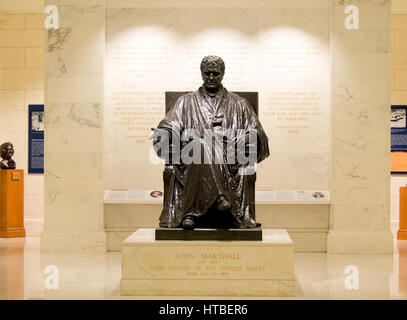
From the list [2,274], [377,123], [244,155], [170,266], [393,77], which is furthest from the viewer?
[393,77]

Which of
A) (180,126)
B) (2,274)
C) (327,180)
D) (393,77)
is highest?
(393,77)

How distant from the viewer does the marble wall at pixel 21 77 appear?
10.7 meters

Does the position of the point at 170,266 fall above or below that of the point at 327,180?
below

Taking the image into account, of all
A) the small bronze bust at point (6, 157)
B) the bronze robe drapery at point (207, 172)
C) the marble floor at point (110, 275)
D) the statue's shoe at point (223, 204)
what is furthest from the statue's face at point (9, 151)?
the statue's shoe at point (223, 204)

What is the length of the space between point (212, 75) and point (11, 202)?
5.20 m

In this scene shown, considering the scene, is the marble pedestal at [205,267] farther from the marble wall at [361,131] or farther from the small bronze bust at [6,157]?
the small bronze bust at [6,157]

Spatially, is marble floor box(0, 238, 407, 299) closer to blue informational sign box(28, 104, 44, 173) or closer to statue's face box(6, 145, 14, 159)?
statue's face box(6, 145, 14, 159)

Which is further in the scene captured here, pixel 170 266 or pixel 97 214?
pixel 97 214

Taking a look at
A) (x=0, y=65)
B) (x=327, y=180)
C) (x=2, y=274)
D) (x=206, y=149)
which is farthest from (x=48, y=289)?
(x=0, y=65)

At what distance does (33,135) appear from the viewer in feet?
35.1

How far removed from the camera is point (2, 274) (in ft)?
19.9

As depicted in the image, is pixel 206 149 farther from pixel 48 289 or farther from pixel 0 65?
pixel 0 65

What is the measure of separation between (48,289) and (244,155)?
2154mm

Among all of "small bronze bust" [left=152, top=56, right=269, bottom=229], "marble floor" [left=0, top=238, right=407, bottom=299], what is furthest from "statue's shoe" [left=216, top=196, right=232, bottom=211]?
"marble floor" [left=0, top=238, right=407, bottom=299]
